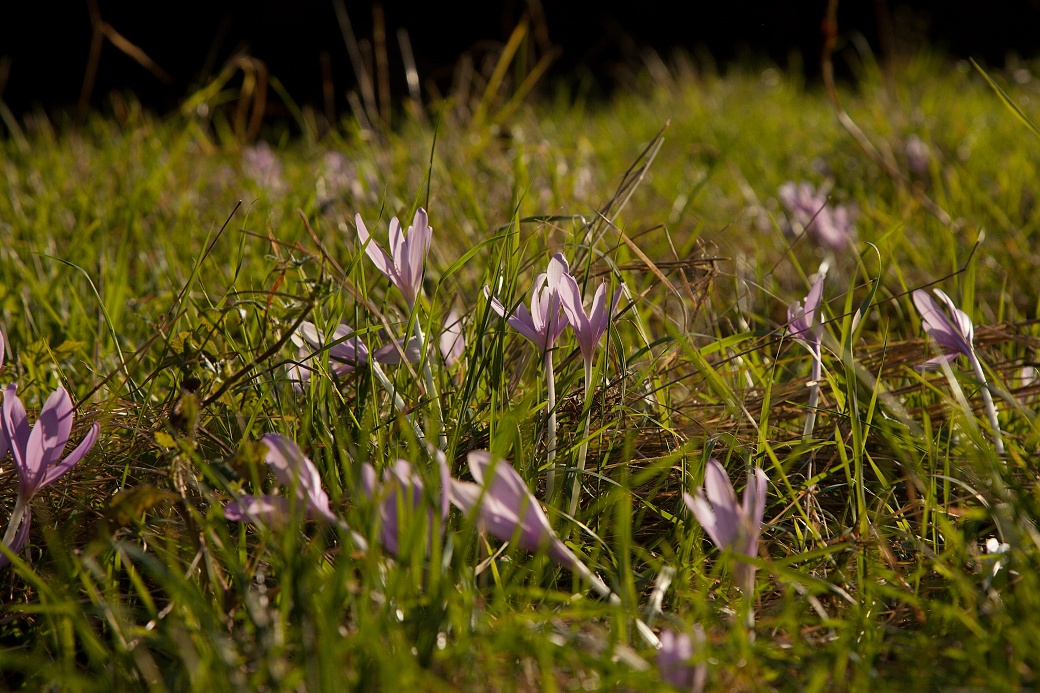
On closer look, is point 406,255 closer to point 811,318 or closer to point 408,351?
point 408,351

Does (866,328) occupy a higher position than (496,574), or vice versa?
(496,574)

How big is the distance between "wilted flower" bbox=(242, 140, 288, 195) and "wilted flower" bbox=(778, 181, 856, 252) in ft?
4.53

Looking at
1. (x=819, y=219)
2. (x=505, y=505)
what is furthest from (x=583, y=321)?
(x=819, y=219)

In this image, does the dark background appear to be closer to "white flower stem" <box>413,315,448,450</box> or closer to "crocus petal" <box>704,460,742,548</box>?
"white flower stem" <box>413,315,448,450</box>

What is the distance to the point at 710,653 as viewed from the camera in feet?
2.17

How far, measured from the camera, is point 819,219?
1.87 metres

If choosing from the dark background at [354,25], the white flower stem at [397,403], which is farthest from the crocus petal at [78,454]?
the dark background at [354,25]

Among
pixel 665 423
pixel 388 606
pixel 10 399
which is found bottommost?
pixel 665 423

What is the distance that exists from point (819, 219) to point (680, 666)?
1.47 m

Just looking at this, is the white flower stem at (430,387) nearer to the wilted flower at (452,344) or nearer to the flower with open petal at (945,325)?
the wilted flower at (452,344)

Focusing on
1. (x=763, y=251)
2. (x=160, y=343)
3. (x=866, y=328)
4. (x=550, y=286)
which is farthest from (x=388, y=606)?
(x=763, y=251)

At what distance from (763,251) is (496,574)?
5.19 feet

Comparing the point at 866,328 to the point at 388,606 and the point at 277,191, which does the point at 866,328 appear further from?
the point at 277,191

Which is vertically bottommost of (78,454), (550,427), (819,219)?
(819,219)
